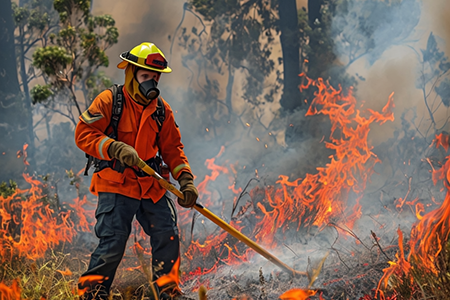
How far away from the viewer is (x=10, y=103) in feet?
27.1

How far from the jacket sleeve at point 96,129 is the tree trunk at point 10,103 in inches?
180

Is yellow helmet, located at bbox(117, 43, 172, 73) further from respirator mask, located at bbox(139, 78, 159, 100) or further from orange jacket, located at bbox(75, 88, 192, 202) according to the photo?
orange jacket, located at bbox(75, 88, 192, 202)

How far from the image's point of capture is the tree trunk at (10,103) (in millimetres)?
7969

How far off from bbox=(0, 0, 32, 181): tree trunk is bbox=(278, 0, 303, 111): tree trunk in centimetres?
414

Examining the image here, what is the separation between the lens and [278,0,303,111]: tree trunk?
317 inches

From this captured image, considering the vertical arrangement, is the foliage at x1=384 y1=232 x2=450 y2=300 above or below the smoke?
below

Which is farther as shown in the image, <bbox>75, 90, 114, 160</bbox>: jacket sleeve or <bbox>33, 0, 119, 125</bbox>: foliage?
<bbox>33, 0, 119, 125</bbox>: foliage

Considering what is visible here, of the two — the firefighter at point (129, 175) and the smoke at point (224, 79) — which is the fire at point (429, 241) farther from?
the smoke at point (224, 79)

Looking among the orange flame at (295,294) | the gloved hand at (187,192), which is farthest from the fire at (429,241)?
the gloved hand at (187,192)

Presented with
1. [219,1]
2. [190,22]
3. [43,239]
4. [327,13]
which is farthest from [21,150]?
[327,13]

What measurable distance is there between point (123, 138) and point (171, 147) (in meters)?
0.45

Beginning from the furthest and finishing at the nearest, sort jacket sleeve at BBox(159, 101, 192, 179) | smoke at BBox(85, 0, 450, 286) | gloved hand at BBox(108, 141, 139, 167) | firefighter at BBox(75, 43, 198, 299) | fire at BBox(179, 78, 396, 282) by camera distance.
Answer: smoke at BBox(85, 0, 450, 286)
fire at BBox(179, 78, 396, 282)
jacket sleeve at BBox(159, 101, 192, 179)
firefighter at BBox(75, 43, 198, 299)
gloved hand at BBox(108, 141, 139, 167)

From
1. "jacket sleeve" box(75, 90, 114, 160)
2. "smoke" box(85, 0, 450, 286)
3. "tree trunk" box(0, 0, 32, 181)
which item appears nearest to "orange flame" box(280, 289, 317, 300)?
"jacket sleeve" box(75, 90, 114, 160)

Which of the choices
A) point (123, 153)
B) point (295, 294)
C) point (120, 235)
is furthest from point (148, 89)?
point (295, 294)
